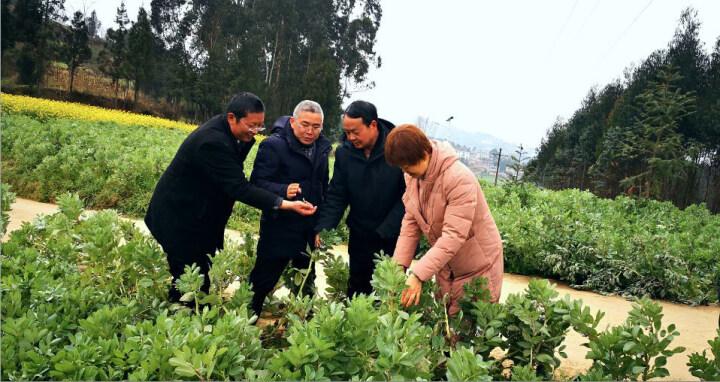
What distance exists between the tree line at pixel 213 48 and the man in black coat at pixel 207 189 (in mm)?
20513

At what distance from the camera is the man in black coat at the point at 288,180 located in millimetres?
3367

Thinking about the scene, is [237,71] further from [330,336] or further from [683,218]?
[330,336]

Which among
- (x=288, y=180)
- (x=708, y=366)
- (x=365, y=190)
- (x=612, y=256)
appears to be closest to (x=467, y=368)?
(x=708, y=366)

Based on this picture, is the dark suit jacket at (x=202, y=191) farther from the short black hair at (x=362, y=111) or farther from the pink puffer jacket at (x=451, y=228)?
the pink puffer jacket at (x=451, y=228)

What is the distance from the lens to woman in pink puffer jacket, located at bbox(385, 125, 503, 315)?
99.8 inches

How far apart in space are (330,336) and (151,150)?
9.63 metres

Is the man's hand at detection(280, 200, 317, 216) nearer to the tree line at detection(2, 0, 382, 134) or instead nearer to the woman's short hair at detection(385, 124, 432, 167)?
the woman's short hair at detection(385, 124, 432, 167)

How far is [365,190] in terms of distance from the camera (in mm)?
3355

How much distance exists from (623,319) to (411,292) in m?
3.77

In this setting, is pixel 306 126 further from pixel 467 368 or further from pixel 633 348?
pixel 633 348

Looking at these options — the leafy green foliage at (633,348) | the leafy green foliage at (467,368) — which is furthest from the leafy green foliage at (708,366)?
the leafy green foliage at (467,368)

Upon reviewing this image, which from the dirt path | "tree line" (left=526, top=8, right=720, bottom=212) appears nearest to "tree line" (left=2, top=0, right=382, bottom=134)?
"tree line" (left=526, top=8, right=720, bottom=212)

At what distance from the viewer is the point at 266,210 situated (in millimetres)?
3461

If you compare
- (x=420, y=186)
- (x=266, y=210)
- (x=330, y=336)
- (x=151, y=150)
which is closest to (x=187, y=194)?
(x=266, y=210)
